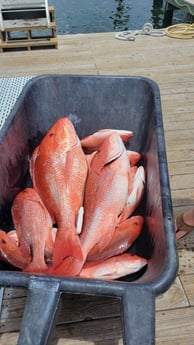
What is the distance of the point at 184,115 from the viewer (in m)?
2.89

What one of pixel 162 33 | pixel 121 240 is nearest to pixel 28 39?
pixel 162 33

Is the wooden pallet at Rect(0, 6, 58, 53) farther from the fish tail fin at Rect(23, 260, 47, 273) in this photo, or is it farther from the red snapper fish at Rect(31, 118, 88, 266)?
the fish tail fin at Rect(23, 260, 47, 273)

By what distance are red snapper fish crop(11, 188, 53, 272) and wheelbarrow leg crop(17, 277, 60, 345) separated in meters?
0.26

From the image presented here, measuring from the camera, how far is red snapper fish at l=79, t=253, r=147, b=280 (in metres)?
1.07

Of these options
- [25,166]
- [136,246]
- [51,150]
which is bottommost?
[136,246]

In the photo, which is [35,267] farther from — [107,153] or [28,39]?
[28,39]

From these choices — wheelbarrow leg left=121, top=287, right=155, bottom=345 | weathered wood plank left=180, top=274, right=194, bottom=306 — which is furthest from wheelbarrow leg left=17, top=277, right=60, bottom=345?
weathered wood plank left=180, top=274, right=194, bottom=306

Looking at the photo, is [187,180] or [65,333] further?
[187,180]

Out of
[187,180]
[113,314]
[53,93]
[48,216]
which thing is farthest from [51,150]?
[187,180]

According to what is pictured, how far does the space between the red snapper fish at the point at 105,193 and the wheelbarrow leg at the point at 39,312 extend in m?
0.24

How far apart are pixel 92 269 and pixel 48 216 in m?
0.31

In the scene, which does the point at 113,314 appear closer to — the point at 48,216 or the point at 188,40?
the point at 48,216

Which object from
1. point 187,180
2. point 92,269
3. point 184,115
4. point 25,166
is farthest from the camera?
point 184,115

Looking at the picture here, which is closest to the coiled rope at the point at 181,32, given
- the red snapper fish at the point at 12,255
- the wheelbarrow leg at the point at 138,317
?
the red snapper fish at the point at 12,255
